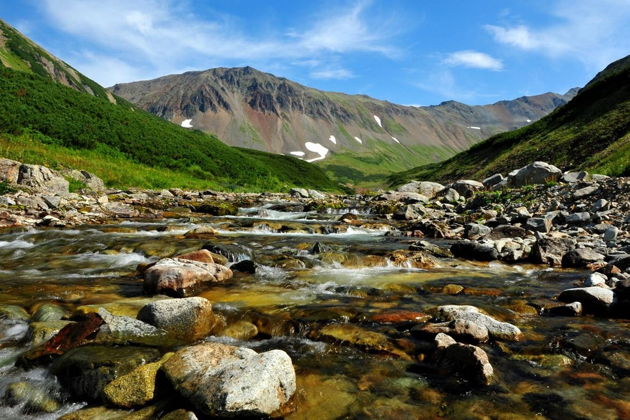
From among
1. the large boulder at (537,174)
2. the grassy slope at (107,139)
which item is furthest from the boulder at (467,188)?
the grassy slope at (107,139)

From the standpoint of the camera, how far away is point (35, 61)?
129m

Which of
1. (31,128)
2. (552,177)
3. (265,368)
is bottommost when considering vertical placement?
(265,368)

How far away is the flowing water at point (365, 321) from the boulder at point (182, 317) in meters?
0.37

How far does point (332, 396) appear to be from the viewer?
4.65 meters

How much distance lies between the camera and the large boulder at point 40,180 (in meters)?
24.8

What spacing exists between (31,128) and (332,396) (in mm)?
51099

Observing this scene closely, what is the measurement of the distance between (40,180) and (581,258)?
30.5 meters

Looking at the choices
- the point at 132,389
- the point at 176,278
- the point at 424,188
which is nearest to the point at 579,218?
the point at 176,278

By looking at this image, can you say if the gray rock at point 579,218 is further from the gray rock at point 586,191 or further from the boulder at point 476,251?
the boulder at point 476,251

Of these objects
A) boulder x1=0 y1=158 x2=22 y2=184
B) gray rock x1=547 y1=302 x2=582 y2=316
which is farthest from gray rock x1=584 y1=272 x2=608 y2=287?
boulder x1=0 y1=158 x2=22 y2=184

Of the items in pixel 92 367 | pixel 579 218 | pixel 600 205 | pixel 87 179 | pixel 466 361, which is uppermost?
pixel 87 179

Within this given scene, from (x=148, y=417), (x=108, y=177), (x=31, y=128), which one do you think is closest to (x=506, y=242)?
(x=148, y=417)

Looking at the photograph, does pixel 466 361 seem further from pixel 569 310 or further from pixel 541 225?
pixel 541 225

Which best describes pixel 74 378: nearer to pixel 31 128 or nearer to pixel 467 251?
pixel 467 251
